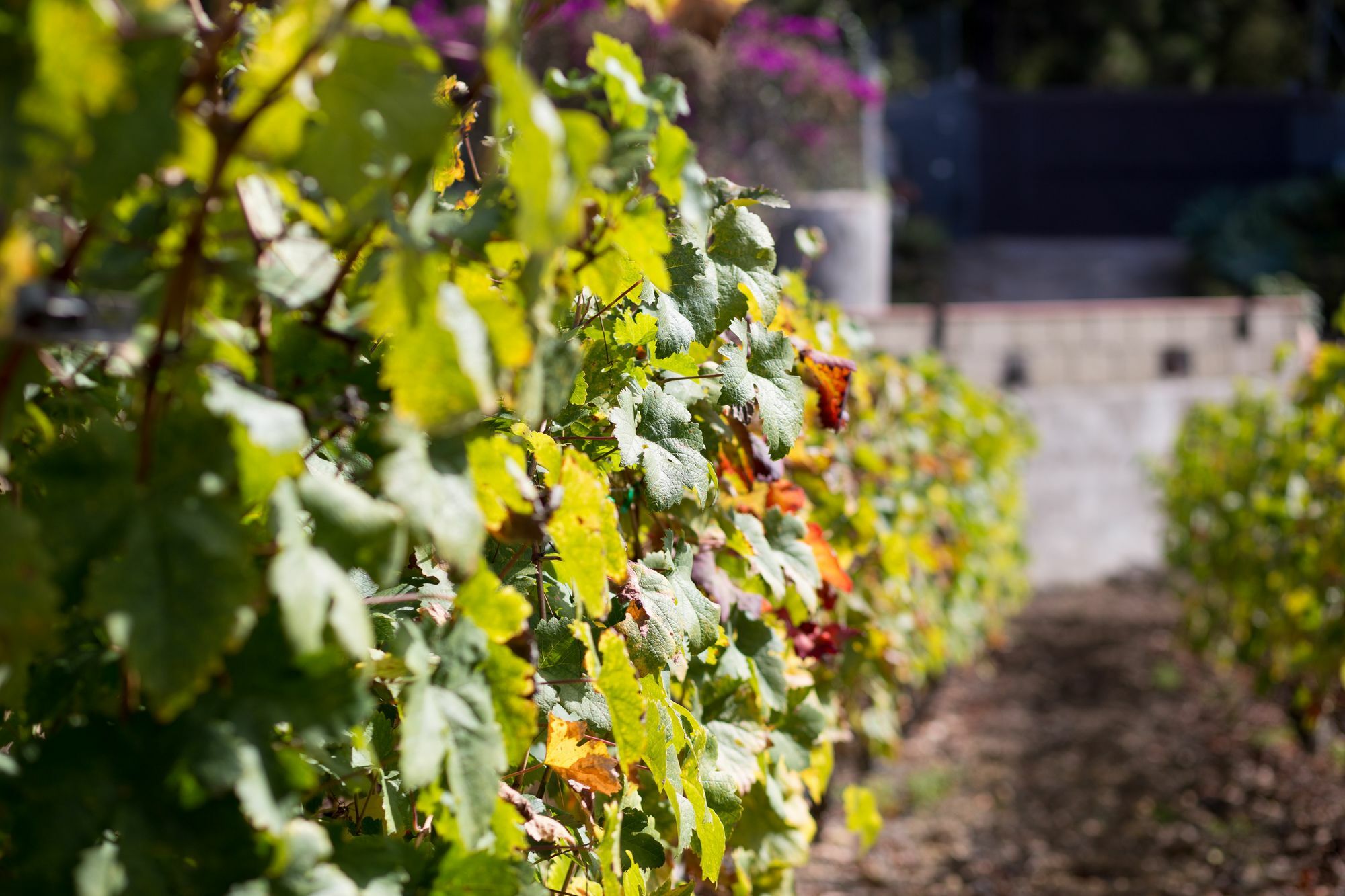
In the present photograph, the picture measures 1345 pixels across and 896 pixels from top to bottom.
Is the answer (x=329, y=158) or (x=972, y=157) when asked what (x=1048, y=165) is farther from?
(x=329, y=158)

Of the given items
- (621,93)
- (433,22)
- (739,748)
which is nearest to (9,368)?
(621,93)

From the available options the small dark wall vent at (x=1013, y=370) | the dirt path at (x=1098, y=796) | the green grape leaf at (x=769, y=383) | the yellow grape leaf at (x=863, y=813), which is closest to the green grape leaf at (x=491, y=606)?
the green grape leaf at (x=769, y=383)

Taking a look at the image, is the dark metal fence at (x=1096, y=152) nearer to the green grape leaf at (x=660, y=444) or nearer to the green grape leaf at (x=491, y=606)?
the green grape leaf at (x=660, y=444)

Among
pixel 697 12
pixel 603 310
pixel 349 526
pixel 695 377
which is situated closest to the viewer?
pixel 349 526

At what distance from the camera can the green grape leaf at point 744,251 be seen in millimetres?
1501

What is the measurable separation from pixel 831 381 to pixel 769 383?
1.10ft

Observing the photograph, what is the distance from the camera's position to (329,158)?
75 cm

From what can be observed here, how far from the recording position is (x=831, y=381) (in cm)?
190

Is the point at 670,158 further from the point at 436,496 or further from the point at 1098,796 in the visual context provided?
the point at 1098,796

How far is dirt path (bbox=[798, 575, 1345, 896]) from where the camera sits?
13.6 ft

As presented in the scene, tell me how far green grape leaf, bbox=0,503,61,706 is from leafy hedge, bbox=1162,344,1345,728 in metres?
4.37

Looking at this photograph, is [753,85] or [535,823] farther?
[753,85]

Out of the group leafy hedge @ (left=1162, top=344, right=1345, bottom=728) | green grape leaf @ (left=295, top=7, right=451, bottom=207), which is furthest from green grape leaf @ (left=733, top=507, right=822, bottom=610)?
leafy hedge @ (left=1162, top=344, right=1345, bottom=728)

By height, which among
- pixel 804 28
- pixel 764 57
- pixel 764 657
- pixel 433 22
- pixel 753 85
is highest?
pixel 804 28
